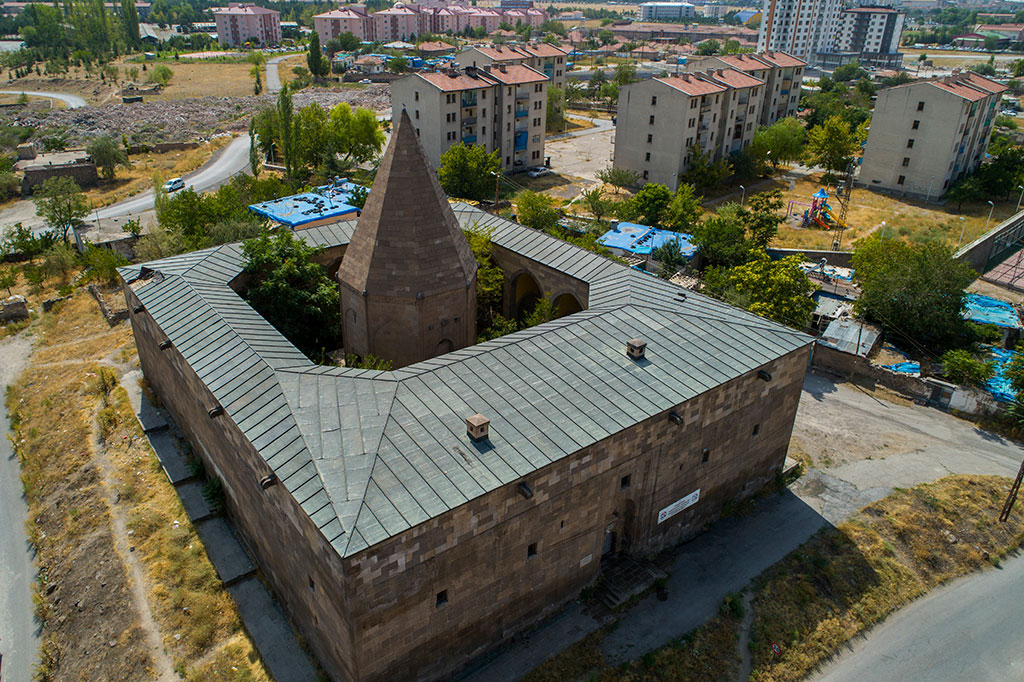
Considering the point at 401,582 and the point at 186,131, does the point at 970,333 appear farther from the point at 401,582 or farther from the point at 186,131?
the point at 186,131

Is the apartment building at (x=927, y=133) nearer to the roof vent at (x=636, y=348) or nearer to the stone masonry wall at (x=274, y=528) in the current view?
the roof vent at (x=636, y=348)

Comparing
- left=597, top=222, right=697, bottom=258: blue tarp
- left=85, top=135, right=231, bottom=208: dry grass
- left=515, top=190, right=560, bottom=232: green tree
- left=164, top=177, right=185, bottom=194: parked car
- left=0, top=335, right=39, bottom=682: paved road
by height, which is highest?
left=515, top=190, right=560, bottom=232: green tree

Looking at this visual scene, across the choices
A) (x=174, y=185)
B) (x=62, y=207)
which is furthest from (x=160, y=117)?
(x=62, y=207)

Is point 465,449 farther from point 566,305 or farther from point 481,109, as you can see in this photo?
point 481,109

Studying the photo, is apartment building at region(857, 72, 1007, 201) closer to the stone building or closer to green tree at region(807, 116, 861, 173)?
green tree at region(807, 116, 861, 173)

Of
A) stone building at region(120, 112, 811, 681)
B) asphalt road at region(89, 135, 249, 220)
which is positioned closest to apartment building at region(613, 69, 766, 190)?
asphalt road at region(89, 135, 249, 220)

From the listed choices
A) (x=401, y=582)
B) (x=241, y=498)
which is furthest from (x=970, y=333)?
(x=241, y=498)

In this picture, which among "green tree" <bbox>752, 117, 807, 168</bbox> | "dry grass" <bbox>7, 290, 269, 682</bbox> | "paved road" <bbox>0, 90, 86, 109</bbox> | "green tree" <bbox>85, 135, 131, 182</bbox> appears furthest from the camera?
"paved road" <bbox>0, 90, 86, 109</bbox>
